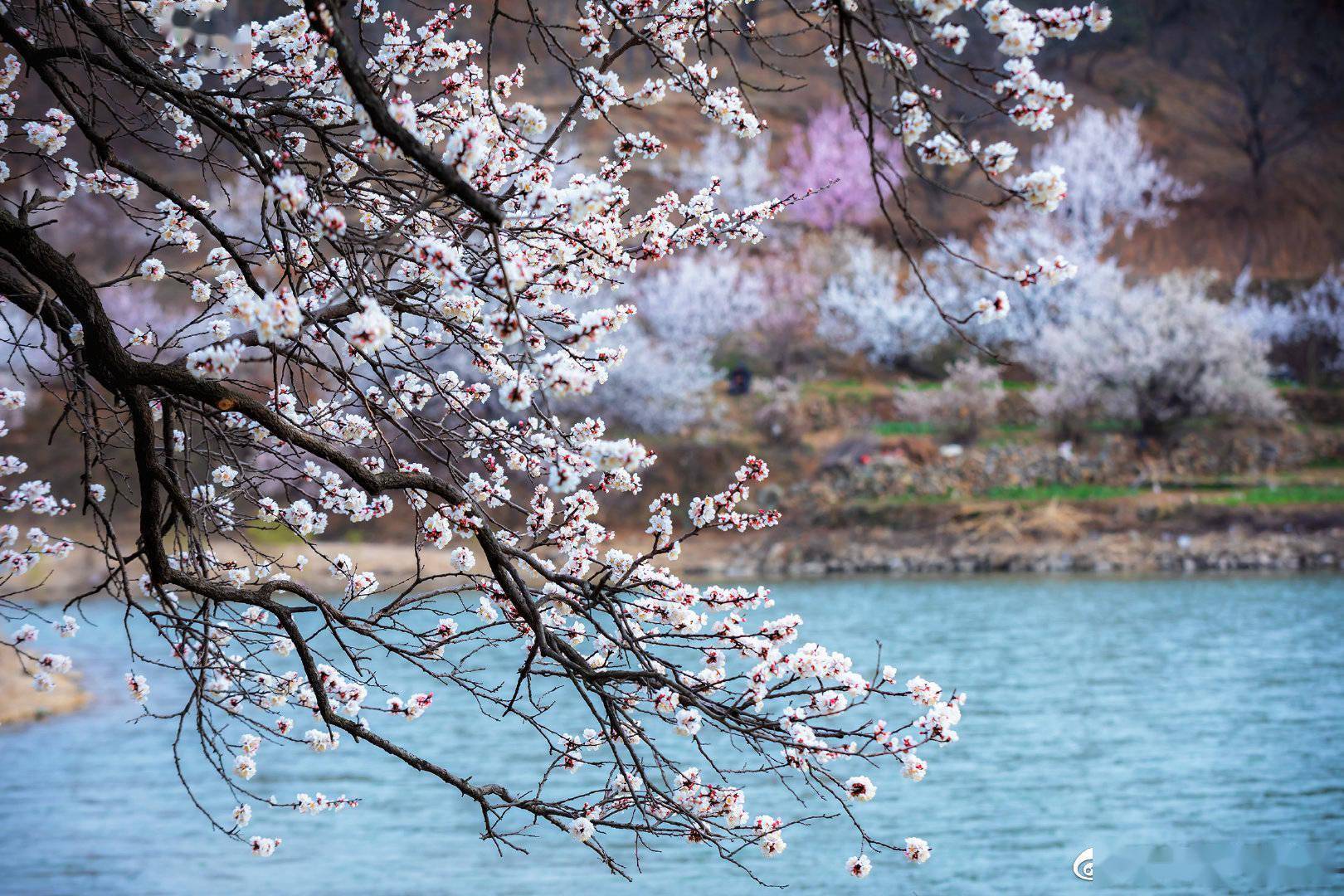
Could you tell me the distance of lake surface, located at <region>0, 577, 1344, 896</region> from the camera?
7.45 metres

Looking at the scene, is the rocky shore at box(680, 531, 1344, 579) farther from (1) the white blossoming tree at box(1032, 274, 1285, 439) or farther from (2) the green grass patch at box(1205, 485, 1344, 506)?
(1) the white blossoming tree at box(1032, 274, 1285, 439)

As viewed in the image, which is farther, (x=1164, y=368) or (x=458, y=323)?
(x=1164, y=368)

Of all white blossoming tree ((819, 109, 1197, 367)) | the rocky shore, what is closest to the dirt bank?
the rocky shore

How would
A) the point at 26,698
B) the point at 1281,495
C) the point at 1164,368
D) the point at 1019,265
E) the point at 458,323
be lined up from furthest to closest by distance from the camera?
the point at 1019,265, the point at 1164,368, the point at 1281,495, the point at 26,698, the point at 458,323

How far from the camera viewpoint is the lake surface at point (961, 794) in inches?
293

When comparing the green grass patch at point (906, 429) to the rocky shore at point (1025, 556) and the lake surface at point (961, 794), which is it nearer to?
the rocky shore at point (1025, 556)

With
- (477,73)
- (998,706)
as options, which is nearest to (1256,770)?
(998,706)

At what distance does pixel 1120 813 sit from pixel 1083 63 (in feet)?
99.9

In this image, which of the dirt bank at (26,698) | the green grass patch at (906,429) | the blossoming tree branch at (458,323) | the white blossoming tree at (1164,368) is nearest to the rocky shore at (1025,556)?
the green grass patch at (906,429)

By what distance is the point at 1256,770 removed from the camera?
29.8ft

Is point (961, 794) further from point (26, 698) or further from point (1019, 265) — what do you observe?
point (1019, 265)

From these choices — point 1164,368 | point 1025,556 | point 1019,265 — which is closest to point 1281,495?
point 1164,368

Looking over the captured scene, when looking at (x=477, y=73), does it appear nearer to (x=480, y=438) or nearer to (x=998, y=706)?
(x=480, y=438)

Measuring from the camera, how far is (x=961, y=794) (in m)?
8.91
